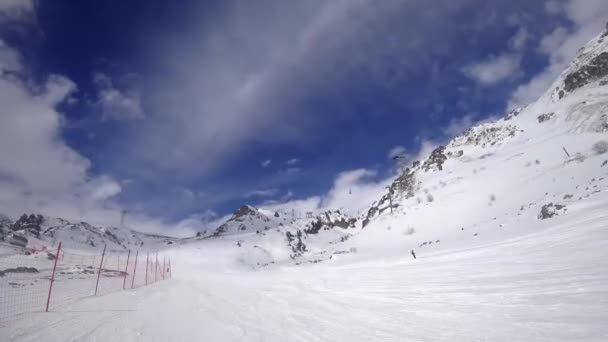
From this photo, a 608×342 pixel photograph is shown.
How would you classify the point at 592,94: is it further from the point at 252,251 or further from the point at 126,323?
the point at 252,251

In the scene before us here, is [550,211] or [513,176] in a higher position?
[513,176]

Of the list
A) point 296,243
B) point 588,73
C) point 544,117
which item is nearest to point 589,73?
point 588,73

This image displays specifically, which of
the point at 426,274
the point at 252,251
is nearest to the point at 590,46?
the point at 426,274

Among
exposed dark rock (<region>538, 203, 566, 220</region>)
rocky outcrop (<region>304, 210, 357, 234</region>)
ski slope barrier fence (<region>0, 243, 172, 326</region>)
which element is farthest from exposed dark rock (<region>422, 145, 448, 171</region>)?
rocky outcrop (<region>304, 210, 357, 234</region>)

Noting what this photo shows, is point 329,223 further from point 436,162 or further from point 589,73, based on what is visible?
point 589,73

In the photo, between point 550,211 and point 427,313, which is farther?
point 550,211

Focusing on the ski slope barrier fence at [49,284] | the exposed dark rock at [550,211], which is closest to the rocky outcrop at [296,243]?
the ski slope barrier fence at [49,284]

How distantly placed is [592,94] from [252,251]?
72.9 meters

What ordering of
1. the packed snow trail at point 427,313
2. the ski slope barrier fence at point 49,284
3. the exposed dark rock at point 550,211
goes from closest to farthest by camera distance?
1. the packed snow trail at point 427,313
2. the ski slope barrier fence at point 49,284
3. the exposed dark rock at point 550,211

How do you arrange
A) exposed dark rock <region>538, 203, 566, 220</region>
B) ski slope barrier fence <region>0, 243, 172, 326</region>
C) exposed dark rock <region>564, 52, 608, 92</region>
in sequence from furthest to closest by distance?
exposed dark rock <region>564, 52, 608, 92</region> < exposed dark rock <region>538, 203, 566, 220</region> < ski slope barrier fence <region>0, 243, 172, 326</region>

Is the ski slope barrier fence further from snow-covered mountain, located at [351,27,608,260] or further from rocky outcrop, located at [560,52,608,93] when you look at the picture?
rocky outcrop, located at [560,52,608,93]

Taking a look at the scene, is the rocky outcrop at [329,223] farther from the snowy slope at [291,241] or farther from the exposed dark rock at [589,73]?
the exposed dark rock at [589,73]

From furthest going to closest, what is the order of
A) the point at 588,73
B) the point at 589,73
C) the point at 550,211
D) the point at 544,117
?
the point at 544,117
the point at 588,73
the point at 589,73
the point at 550,211

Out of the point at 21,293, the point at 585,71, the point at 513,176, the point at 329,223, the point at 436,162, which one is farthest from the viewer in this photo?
the point at 329,223
